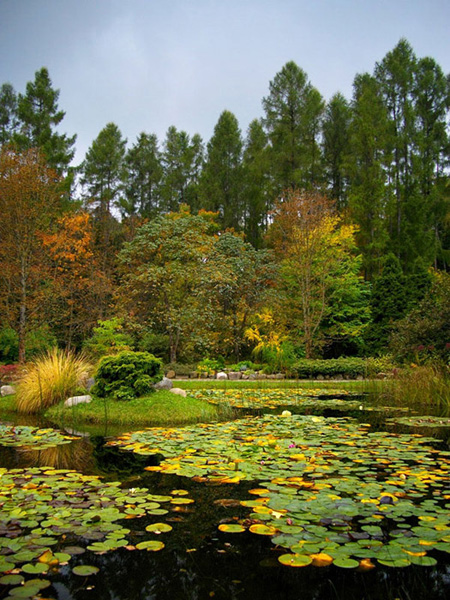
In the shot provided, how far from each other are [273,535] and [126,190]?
97.7ft

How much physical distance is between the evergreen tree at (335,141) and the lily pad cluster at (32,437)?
2505 centimetres

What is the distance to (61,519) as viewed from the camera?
2.73 meters

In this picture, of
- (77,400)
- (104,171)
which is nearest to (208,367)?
(77,400)

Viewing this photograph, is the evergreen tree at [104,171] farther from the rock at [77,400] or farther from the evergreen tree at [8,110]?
the rock at [77,400]

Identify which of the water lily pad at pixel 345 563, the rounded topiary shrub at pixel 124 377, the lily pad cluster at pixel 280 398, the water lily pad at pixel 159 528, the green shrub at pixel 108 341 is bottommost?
the lily pad cluster at pixel 280 398

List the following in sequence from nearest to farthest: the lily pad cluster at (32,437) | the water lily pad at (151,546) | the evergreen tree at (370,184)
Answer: the water lily pad at (151,546) → the lily pad cluster at (32,437) → the evergreen tree at (370,184)

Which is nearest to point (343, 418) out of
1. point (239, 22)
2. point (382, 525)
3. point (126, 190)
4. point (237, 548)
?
point (382, 525)

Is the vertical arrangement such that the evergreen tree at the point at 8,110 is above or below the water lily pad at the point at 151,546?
above

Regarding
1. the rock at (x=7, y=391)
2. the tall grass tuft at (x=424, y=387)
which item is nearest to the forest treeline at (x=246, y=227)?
the tall grass tuft at (x=424, y=387)

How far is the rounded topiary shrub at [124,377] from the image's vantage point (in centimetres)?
773

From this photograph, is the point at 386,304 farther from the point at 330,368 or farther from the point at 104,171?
the point at 104,171

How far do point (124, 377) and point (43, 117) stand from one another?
2170 centimetres

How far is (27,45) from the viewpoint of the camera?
15.4 metres

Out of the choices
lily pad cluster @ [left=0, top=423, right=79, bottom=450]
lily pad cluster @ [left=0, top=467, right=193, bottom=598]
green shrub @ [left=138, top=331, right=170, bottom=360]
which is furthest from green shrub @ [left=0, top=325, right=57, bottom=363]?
lily pad cluster @ [left=0, top=467, right=193, bottom=598]
